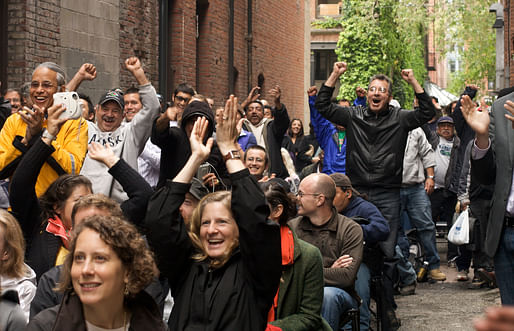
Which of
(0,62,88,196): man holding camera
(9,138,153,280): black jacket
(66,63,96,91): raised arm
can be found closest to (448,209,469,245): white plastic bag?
(66,63,96,91): raised arm

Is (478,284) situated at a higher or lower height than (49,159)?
lower

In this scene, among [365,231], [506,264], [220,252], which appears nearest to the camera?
[220,252]

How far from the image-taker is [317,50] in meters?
47.5

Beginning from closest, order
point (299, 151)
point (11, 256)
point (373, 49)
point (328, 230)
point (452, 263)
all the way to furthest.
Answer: point (11, 256) < point (328, 230) < point (452, 263) < point (299, 151) < point (373, 49)

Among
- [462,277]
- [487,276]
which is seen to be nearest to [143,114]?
[487,276]

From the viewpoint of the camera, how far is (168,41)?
1677 cm

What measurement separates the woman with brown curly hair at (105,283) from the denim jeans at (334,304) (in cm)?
279

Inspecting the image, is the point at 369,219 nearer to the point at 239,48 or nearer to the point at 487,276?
the point at 487,276

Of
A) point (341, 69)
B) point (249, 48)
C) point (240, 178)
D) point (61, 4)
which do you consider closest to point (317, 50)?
point (249, 48)

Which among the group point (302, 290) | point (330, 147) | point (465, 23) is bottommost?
point (302, 290)

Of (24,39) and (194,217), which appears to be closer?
(194,217)

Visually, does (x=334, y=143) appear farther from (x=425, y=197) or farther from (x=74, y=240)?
(x=74, y=240)

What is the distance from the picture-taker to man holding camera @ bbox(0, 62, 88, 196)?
18.6 ft

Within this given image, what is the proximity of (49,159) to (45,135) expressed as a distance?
0.33 metres
